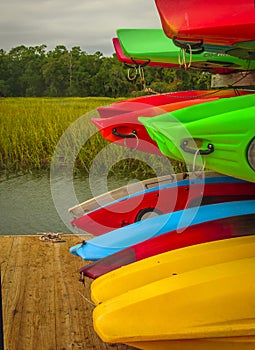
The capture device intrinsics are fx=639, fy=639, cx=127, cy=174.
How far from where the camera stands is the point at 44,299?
1.95 m

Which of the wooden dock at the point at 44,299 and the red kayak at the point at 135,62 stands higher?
the red kayak at the point at 135,62

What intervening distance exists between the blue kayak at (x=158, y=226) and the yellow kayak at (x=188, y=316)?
363mm

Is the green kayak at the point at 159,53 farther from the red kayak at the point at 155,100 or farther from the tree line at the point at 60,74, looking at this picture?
the tree line at the point at 60,74

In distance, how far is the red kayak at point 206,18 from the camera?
4.73ft

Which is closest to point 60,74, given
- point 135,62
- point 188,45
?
point 135,62

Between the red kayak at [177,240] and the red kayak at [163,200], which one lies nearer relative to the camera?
the red kayak at [177,240]

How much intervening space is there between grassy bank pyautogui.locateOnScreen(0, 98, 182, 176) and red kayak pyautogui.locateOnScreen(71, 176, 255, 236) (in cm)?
209

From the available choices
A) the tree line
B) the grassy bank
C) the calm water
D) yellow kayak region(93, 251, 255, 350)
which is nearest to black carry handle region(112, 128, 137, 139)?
yellow kayak region(93, 251, 255, 350)

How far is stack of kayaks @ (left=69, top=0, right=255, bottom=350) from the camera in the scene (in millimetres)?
1365

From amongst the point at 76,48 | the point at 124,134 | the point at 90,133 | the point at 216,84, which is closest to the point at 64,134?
the point at 90,133

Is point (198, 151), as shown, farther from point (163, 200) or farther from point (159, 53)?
point (159, 53)

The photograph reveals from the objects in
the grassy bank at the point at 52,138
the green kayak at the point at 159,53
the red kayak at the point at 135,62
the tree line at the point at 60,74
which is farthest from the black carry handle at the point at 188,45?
the tree line at the point at 60,74

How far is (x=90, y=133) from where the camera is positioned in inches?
183

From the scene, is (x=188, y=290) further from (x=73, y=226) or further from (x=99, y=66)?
(x=99, y=66)
